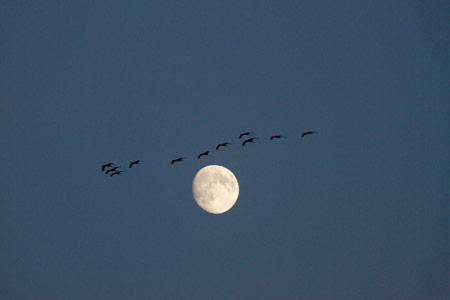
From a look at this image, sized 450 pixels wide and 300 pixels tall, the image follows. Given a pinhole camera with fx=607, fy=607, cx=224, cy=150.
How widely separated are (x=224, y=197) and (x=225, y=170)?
205 inches

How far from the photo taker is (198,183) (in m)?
115

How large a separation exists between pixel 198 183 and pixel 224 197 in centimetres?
557

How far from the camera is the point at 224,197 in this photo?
11425 centimetres

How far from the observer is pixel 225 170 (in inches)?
4550

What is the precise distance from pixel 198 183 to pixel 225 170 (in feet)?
18.8
